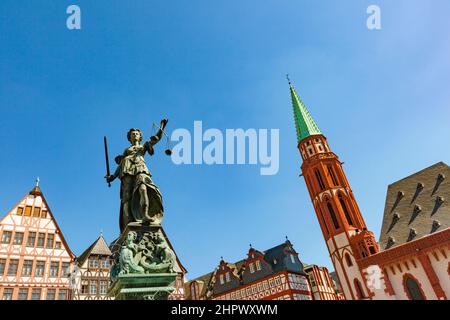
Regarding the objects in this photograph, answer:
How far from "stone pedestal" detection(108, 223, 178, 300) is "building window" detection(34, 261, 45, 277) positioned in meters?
26.8

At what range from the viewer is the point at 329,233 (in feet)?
135

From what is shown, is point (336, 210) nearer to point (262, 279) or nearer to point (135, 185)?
point (262, 279)

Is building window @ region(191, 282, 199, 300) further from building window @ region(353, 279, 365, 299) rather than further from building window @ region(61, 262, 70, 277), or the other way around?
building window @ region(353, 279, 365, 299)

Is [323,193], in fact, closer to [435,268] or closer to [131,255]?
[435,268]

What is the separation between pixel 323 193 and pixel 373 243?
906 centimetres

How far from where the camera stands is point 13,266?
25953mm

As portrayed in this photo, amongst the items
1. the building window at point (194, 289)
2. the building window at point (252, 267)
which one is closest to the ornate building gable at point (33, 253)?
the building window at point (194, 289)

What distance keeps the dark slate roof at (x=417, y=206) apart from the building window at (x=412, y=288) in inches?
159

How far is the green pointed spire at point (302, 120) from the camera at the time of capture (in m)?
50.2

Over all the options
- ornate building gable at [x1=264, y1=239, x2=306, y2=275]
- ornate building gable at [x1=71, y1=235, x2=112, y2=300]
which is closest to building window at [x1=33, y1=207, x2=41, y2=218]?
ornate building gable at [x1=71, y1=235, x2=112, y2=300]

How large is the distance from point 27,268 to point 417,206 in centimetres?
4086

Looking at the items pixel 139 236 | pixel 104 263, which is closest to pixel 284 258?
pixel 104 263

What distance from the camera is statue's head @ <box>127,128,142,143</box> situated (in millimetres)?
6387
